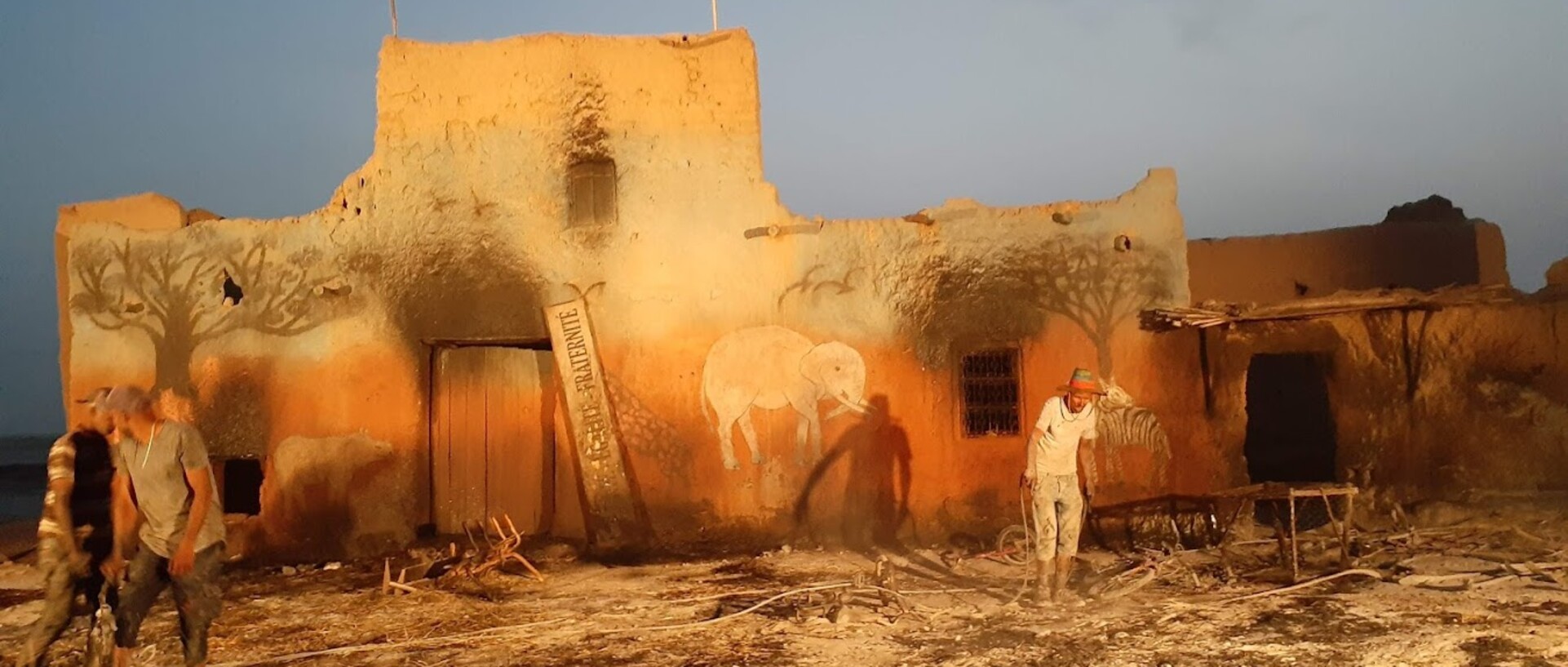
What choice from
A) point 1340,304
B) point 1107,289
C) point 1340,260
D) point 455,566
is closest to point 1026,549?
point 1107,289

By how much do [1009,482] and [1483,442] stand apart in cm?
459

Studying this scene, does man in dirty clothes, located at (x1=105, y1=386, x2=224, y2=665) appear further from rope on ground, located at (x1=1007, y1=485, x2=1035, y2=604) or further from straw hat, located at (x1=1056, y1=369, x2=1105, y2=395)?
straw hat, located at (x1=1056, y1=369, x2=1105, y2=395)

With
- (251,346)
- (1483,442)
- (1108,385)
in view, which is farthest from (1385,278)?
(251,346)

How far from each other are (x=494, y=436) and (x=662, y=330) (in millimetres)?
Result: 2179

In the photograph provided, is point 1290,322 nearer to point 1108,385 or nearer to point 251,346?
point 1108,385

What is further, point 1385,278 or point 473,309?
point 1385,278

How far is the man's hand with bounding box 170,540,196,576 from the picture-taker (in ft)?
17.5

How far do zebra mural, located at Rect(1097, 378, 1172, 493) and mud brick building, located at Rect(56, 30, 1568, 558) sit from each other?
0.02 meters

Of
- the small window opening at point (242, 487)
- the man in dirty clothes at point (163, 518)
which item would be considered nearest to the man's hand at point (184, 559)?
the man in dirty clothes at point (163, 518)

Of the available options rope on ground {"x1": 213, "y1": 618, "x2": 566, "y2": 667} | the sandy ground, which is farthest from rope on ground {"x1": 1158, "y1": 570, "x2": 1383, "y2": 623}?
rope on ground {"x1": 213, "y1": 618, "x2": 566, "y2": 667}

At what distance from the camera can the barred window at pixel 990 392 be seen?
10.2 metres

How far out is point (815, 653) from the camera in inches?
246

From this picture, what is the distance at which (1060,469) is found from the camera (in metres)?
7.07

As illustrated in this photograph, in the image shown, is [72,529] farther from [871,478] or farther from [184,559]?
[871,478]
